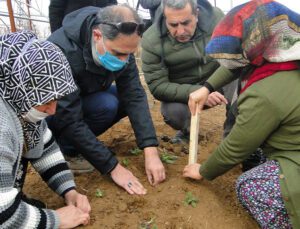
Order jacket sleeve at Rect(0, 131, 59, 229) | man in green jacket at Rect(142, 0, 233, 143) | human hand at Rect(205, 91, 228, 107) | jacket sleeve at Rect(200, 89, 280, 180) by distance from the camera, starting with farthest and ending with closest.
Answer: man in green jacket at Rect(142, 0, 233, 143) < human hand at Rect(205, 91, 228, 107) < jacket sleeve at Rect(200, 89, 280, 180) < jacket sleeve at Rect(0, 131, 59, 229)

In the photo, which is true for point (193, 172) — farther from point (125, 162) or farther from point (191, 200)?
point (125, 162)

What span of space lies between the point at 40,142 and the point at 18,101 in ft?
1.45

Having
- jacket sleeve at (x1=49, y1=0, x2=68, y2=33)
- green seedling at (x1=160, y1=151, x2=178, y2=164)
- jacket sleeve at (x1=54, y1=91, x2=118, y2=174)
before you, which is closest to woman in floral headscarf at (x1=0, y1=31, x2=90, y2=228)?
jacket sleeve at (x1=54, y1=91, x2=118, y2=174)

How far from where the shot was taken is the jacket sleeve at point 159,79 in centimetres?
333

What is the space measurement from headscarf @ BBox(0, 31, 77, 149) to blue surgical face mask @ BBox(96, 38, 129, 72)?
2.37 feet

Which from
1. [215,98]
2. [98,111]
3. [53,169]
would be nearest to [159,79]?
[215,98]

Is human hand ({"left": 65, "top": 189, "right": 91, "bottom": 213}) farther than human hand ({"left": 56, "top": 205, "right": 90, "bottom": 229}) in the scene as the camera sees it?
Yes

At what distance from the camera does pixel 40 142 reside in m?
2.15

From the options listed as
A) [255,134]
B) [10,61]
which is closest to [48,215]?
[10,61]

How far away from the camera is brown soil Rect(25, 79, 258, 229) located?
227 cm

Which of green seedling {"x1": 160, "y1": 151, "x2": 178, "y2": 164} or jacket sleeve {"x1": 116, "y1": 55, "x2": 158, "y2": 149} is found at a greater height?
jacket sleeve {"x1": 116, "y1": 55, "x2": 158, "y2": 149}

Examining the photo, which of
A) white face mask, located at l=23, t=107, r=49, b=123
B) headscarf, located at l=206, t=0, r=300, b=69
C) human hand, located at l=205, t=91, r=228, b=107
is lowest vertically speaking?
human hand, located at l=205, t=91, r=228, b=107

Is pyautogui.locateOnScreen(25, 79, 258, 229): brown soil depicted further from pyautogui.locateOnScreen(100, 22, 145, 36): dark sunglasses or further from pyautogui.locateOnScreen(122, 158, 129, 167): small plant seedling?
pyautogui.locateOnScreen(100, 22, 145, 36): dark sunglasses

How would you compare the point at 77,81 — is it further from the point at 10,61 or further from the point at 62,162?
the point at 10,61
